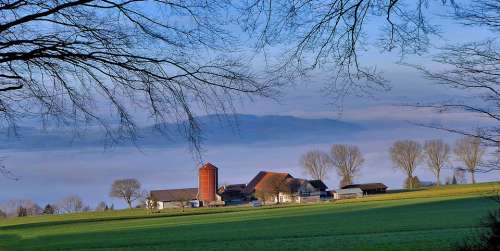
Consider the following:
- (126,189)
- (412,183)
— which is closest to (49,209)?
(126,189)

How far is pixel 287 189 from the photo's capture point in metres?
154

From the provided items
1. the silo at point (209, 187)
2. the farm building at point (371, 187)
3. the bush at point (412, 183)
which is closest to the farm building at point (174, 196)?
the silo at point (209, 187)

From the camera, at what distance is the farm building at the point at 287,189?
150 meters

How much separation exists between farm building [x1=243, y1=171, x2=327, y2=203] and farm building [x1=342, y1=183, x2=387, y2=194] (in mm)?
8681

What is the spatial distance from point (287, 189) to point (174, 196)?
4209 cm

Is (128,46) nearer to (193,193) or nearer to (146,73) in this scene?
(146,73)

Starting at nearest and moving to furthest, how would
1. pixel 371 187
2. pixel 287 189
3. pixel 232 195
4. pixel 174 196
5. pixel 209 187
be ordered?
pixel 287 189
pixel 371 187
pixel 232 195
pixel 209 187
pixel 174 196

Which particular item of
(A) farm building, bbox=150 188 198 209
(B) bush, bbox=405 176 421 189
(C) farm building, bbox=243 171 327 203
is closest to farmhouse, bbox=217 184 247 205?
(C) farm building, bbox=243 171 327 203

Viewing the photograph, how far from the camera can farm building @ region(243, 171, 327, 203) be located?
150m

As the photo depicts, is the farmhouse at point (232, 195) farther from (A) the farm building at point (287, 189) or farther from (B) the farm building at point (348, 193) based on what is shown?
(B) the farm building at point (348, 193)

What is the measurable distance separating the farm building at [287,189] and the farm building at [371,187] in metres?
8.68

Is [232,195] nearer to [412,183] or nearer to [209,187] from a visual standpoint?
[209,187]

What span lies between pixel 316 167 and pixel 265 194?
16.2 m

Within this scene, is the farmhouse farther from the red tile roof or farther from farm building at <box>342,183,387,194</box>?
farm building at <box>342,183,387,194</box>
